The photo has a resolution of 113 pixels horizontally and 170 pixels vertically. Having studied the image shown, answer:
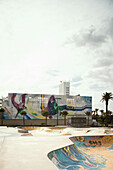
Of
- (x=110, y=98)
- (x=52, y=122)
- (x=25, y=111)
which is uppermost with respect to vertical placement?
(x=110, y=98)

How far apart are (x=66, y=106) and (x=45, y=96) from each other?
831 centimetres

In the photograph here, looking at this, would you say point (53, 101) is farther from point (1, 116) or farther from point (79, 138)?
point (79, 138)

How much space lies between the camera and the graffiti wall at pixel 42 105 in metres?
62.8

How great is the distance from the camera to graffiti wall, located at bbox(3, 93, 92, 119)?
206 ft

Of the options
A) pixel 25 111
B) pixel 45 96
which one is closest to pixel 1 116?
pixel 25 111

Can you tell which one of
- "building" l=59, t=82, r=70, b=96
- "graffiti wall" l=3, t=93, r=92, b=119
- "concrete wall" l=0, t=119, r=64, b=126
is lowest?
"concrete wall" l=0, t=119, r=64, b=126

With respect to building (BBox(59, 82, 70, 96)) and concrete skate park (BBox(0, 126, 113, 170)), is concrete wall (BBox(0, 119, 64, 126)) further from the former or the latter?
building (BBox(59, 82, 70, 96))

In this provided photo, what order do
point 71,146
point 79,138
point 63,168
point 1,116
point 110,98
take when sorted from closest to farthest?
point 63,168 → point 71,146 → point 79,138 → point 110,98 → point 1,116

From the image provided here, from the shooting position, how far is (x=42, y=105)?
64.9 metres

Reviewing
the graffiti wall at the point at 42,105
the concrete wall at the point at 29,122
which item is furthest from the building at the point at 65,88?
the concrete wall at the point at 29,122

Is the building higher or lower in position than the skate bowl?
higher

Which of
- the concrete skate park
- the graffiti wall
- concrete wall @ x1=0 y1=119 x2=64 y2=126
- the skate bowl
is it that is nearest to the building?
the graffiti wall

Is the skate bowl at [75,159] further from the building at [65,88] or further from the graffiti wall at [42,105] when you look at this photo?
the building at [65,88]

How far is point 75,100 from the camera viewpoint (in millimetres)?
67688
